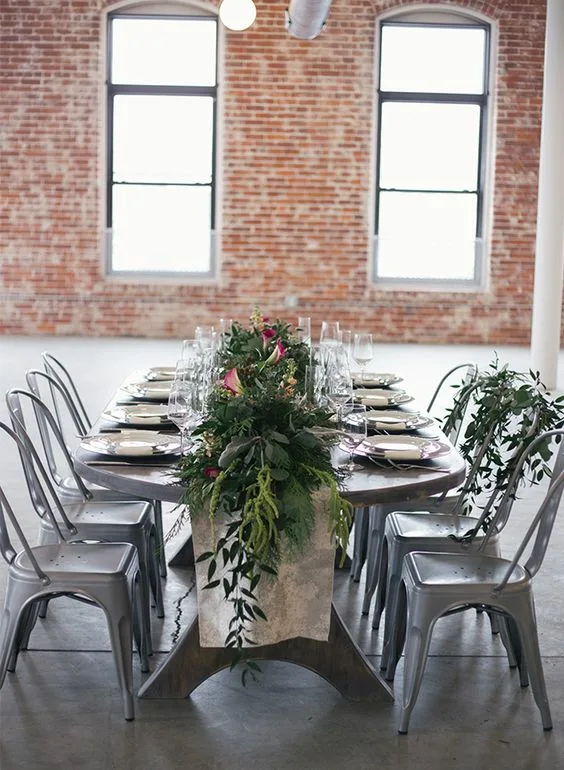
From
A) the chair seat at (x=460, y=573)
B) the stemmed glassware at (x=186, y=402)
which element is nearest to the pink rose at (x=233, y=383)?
the stemmed glassware at (x=186, y=402)

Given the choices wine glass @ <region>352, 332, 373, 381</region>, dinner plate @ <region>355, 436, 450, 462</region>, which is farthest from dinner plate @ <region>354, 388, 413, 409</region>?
dinner plate @ <region>355, 436, 450, 462</region>

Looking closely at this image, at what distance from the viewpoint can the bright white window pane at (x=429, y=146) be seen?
12.9 meters

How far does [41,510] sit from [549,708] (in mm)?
1883

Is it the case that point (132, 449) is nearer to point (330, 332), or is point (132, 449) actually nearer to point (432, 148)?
point (330, 332)

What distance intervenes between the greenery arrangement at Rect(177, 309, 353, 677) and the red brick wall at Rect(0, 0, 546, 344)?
31.7ft

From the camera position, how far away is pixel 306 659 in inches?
139

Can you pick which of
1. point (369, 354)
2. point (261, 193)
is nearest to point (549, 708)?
point (369, 354)

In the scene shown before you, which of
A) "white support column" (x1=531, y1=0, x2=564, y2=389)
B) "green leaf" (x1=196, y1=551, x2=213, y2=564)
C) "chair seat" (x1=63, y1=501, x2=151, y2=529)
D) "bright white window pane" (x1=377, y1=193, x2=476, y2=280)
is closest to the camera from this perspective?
"green leaf" (x1=196, y1=551, x2=213, y2=564)

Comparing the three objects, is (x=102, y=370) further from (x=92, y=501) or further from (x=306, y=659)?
(x=306, y=659)

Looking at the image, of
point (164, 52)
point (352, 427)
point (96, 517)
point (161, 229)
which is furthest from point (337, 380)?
point (164, 52)

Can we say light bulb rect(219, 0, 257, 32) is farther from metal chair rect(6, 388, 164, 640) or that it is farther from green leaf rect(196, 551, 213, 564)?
green leaf rect(196, 551, 213, 564)

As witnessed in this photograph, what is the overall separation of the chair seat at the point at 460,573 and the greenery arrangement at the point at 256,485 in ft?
1.18

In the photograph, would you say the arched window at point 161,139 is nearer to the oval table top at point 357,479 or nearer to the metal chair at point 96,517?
the metal chair at point 96,517

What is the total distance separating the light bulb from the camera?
9406 millimetres
